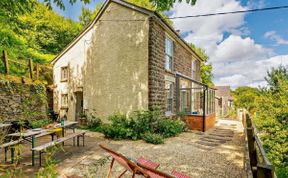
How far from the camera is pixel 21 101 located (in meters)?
9.94

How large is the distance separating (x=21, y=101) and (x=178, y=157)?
937 cm

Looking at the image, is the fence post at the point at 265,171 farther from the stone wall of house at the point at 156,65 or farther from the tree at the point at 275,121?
the tree at the point at 275,121

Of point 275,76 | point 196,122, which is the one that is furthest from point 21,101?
point 275,76

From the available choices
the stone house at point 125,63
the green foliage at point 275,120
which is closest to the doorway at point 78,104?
the stone house at point 125,63

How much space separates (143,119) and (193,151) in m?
2.73

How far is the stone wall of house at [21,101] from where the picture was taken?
8.92 m

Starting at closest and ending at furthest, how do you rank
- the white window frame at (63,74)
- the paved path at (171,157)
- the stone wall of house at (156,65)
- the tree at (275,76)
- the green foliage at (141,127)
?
the paved path at (171,157)
the green foliage at (141,127)
the stone wall of house at (156,65)
the tree at (275,76)
the white window frame at (63,74)

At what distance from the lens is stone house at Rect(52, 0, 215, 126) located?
8.78m

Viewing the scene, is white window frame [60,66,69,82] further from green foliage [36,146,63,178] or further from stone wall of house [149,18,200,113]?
green foliage [36,146,63,178]

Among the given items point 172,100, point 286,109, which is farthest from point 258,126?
point 172,100

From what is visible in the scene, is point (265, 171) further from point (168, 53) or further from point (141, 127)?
point (168, 53)

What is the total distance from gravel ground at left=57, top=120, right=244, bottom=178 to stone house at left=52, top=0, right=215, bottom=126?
8.36 ft

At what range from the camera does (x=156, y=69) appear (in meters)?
9.02

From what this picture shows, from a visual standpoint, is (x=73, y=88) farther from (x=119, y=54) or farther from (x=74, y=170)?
(x=74, y=170)
